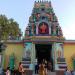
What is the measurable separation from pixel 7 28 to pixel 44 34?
6.38m

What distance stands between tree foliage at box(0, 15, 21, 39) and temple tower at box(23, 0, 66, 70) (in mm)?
3530

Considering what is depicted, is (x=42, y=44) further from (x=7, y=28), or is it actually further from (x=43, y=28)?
(x=7, y=28)

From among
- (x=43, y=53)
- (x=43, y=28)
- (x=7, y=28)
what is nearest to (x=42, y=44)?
(x=43, y=28)

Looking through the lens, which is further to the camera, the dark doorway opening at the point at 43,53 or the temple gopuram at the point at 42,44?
the dark doorway opening at the point at 43,53

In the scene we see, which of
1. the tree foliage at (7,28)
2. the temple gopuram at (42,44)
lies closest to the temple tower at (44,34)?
the temple gopuram at (42,44)

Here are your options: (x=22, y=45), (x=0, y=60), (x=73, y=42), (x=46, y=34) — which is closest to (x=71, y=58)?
(x=73, y=42)

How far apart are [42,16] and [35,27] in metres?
1.82

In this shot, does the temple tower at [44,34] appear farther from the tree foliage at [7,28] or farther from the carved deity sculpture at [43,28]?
the tree foliage at [7,28]

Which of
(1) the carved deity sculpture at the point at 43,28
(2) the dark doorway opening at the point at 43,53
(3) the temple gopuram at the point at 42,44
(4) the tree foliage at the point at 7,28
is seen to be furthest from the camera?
(2) the dark doorway opening at the point at 43,53

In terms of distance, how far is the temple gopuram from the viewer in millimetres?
28936

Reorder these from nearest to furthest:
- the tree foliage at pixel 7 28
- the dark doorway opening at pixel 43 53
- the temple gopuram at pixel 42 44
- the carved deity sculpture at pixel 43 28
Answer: the temple gopuram at pixel 42 44 → the carved deity sculpture at pixel 43 28 → the tree foliage at pixel 7 28 → the dark doorway opening at pixel 43 53

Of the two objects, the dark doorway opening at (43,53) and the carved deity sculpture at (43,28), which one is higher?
the carved deity sculpture at (43,28)

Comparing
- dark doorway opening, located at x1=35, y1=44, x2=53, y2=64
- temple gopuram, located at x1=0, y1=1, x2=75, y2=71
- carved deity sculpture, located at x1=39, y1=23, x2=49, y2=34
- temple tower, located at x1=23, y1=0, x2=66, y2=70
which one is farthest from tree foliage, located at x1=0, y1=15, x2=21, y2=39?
carved deity sculpture, located at x1=39, y1=23, x2=49, y2=34

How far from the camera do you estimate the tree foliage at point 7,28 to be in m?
32.2
